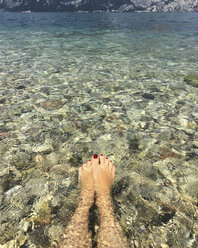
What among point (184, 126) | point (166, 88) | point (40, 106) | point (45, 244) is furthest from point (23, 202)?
point (166, 88)

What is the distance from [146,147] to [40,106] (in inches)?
160

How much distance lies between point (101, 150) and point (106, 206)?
171cm

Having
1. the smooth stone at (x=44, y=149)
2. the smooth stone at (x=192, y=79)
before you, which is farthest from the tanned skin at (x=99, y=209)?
the smooth stone at (x=192, y=79)

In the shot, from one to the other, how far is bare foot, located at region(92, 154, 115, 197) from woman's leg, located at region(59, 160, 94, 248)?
117 mm

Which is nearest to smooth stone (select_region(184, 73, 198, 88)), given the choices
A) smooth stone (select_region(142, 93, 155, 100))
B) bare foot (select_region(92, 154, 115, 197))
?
smooth stone (select_region(142, 93, 155, 100))

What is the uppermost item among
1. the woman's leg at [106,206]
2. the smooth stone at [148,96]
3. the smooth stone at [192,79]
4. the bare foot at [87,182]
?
the woman's leg at [106,206]

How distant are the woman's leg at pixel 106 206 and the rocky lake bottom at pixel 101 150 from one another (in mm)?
152

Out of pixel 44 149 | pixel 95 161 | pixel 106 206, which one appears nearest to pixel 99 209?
pixel 106 206

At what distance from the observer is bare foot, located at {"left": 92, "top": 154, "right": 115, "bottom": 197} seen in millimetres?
3696

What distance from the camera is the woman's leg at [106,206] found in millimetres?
2808

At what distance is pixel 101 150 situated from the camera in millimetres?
4902

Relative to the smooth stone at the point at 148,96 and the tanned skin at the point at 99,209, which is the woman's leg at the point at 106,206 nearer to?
the tanned skin at the point at 99,209

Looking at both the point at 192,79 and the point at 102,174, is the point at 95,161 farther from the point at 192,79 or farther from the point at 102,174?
the point at 192,79

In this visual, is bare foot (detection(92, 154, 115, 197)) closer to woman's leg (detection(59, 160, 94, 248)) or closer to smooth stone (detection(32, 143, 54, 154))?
woman's leg (detection(59, 160, 94, 248))
